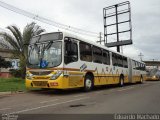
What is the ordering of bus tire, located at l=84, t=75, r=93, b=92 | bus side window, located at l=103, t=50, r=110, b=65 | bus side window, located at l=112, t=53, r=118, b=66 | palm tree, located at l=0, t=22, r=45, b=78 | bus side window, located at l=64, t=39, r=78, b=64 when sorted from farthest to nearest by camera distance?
palm tree, located at l=0, t=22, r=45, b=78
bus side window, located at l=112, t=53, r=118, b=66
bus side window, located at l=103, t=50, r=110, b=65
bus tire, located at l=84, t=75, r=93, b=92
bus side window, located at l=64, t=39, r=78, b=64

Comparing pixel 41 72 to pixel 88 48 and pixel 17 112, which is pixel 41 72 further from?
pixel 17 112

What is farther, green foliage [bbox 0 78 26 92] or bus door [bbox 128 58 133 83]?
bus door [bbox 128 58 133 83]

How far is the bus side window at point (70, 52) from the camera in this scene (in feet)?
49.9

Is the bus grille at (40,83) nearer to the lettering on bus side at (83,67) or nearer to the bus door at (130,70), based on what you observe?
the lettering on bus side at (83,67)

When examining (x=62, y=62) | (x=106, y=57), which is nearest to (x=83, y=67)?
(x=62, y=62)

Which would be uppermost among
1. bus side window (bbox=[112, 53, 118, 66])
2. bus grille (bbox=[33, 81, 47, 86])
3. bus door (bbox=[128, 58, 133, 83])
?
bus side window (bbox=[112, 53, 118, 66])

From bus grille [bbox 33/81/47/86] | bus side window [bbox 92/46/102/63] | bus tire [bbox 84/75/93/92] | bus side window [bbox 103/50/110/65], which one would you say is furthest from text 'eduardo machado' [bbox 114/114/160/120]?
bus side window [bbox 103/50/110/65]

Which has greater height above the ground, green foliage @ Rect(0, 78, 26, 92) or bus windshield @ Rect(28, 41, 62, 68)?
bus windshield @ Rect(28, 41, 62, 68)

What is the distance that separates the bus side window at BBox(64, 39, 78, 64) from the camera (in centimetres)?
1521

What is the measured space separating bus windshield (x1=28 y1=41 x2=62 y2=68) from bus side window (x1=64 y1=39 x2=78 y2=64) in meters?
0.35

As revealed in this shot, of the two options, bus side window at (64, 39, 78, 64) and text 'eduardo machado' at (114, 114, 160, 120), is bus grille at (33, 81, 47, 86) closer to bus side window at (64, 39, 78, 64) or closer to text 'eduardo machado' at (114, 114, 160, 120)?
bus side window at (64, 39, 78, 64)

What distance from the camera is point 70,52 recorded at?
15500 mm

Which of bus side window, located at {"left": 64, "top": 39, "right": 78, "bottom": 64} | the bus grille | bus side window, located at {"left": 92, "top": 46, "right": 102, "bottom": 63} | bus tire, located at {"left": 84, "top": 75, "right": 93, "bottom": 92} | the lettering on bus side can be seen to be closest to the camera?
the bus grille

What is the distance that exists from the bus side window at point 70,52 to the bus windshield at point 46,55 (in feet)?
1.15
